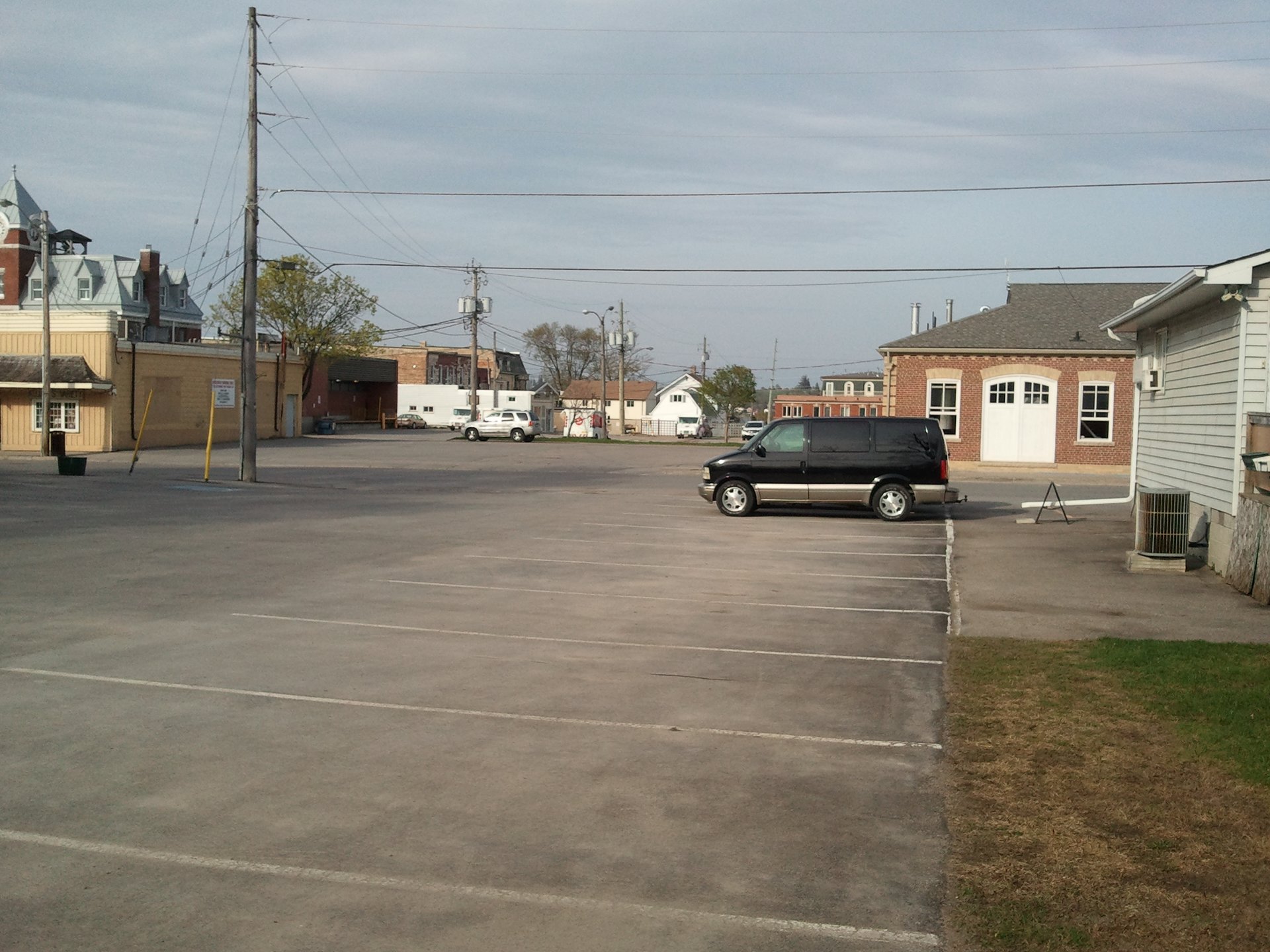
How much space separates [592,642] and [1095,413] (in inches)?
1284

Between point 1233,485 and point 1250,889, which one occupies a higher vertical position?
point 1233,485

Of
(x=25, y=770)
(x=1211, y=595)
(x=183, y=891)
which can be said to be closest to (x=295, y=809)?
(x=183, y=891)

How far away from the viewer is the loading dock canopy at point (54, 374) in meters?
44.4

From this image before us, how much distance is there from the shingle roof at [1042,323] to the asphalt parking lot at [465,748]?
24389 millimetres

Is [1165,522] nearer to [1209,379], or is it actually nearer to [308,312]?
[1209,379]

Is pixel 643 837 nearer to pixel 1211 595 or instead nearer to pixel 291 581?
pixel 291 581

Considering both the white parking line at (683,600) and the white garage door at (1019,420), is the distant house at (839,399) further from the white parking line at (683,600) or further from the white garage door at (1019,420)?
the white parking line at (683,600)

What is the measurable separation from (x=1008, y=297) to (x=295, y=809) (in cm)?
4084

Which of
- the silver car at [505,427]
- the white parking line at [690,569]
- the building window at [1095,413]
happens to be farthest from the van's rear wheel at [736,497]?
the silver car at [505,427]

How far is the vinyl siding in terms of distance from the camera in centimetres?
1481

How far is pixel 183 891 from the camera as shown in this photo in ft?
16.0

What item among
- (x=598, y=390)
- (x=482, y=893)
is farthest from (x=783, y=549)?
(x=598, y=390)

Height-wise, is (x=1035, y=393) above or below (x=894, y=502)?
above

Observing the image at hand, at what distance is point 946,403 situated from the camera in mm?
39781
